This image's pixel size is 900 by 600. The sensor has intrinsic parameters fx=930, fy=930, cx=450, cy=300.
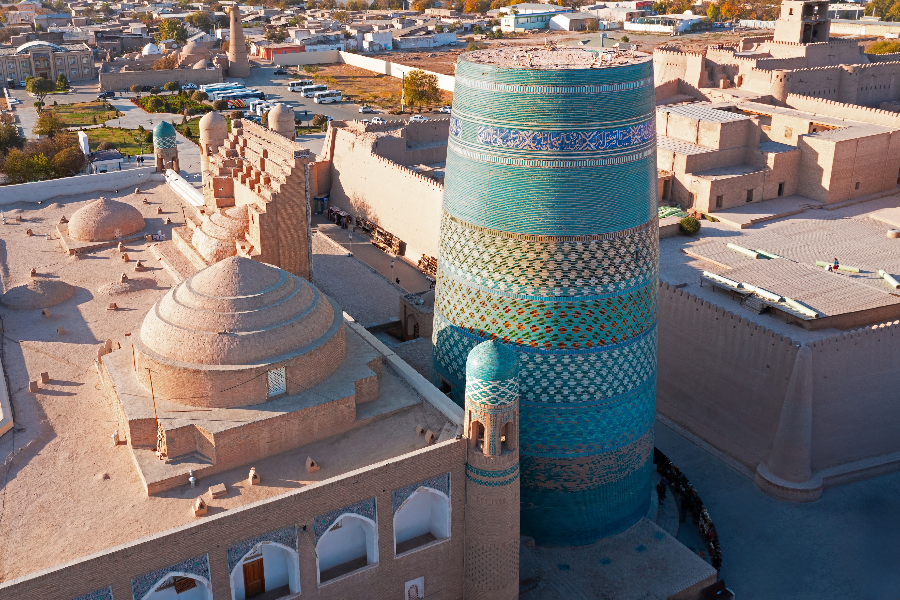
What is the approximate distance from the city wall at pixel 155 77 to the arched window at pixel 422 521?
5588cm

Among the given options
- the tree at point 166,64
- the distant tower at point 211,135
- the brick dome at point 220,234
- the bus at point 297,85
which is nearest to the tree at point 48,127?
the bus at point 297,85

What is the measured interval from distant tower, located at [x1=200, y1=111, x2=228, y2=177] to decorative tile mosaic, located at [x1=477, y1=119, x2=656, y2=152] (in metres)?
12.4

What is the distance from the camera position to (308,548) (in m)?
11.0

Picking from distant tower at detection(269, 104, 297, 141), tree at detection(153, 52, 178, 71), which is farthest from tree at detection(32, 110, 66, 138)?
tree at detection(153, 52, 178, 71)

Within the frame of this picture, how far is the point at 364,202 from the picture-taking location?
30500mm

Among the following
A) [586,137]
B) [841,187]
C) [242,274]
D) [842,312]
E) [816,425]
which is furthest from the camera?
[841,187]

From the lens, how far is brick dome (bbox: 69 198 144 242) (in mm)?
19344

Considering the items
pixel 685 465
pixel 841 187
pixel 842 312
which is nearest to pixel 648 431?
pixel 685 465

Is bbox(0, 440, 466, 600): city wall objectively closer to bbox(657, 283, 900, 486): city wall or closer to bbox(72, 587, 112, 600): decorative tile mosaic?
bbox(72, 587, 112, 600): decorative tile mosaic

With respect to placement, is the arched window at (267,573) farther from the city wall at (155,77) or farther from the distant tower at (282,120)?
the city wall at (155,77)

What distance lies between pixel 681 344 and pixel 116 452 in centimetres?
1061

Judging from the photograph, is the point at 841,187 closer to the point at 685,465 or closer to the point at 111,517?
the point at 685,465

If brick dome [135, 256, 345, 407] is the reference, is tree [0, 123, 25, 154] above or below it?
below

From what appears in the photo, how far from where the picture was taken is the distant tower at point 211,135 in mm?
22594
